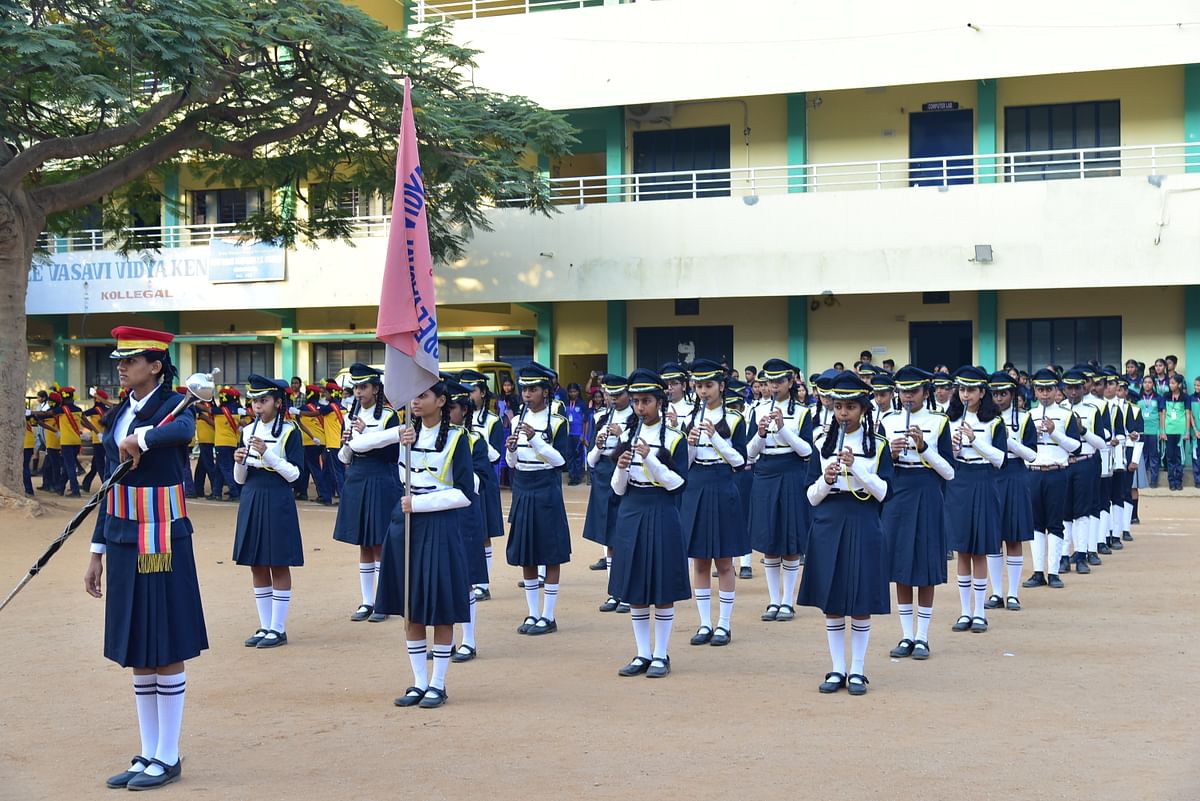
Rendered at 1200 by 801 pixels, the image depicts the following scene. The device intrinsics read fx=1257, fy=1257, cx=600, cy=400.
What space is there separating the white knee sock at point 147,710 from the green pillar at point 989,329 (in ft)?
64.9

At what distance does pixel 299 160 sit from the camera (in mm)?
21344

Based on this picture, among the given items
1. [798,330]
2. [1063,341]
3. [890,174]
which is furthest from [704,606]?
[890,174]

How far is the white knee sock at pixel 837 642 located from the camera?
25.6ft

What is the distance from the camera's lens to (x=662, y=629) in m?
8.28

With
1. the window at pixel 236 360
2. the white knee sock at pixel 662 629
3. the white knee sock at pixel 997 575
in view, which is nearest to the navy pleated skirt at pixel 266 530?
the white knee sock at pixel 662 629

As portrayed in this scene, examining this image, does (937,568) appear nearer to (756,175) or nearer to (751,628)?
(751,628)

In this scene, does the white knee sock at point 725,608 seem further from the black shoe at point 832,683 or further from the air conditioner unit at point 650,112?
the air conditioner unit at point 650,112

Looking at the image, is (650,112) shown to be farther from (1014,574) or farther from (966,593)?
(966,593)

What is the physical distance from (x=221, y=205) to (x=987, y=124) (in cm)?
1722

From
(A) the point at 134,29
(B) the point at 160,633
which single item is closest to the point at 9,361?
(A) the point at 134,29

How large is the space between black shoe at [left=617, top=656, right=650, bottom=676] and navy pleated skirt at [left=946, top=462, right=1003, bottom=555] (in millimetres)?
2921

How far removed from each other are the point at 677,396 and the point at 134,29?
8125mm

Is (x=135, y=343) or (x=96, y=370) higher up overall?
(x=96, y=370)

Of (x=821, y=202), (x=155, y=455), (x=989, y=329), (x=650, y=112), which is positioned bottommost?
(x=155, y=455)
